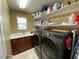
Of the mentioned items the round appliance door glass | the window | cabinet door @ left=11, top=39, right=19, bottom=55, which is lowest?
cabinet door @ left=11, top=39, right=19, bottom=55

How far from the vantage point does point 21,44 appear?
3396 millimetres

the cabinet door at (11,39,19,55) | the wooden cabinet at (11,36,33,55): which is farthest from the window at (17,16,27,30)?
the cabinet door at (11,39,19,55)

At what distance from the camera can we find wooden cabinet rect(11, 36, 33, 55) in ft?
10.3

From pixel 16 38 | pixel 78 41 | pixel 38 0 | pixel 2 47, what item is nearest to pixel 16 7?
pixel 38 0

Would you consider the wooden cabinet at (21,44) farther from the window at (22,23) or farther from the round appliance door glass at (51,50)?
the round appliance door glass at (51,50)

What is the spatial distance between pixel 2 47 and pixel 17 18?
8.16ft

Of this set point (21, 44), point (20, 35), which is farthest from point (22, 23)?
point (21, 44)

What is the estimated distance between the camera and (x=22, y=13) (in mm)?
3297

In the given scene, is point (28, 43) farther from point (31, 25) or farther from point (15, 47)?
point (31, 25)

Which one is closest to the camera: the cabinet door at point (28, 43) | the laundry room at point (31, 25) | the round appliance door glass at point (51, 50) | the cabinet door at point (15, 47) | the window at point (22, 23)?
the round appliance door glass at point (51, 50)

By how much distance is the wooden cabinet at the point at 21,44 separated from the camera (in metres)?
3.14

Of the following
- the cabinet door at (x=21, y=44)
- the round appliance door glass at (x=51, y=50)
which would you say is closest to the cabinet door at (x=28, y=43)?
the cabinet door at (x=21, y=44)

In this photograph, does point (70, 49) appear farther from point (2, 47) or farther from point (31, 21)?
point (31, 21)

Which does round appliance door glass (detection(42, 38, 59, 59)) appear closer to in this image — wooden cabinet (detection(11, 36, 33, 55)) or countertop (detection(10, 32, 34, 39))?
wooden cabinet (detection(11, 36, 33, 55))
